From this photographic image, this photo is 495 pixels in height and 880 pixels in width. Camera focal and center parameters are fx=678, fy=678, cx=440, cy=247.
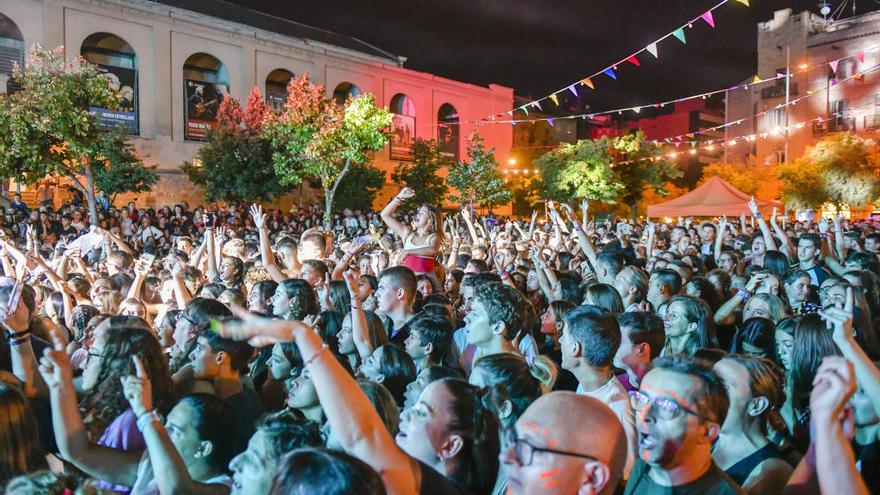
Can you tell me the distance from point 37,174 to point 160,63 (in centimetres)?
1275

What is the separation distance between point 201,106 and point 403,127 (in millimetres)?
11854

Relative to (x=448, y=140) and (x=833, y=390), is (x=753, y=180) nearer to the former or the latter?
(x=448, y=140)

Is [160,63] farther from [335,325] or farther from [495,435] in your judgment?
[495,435]

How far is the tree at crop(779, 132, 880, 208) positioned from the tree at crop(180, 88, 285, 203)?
26.0m

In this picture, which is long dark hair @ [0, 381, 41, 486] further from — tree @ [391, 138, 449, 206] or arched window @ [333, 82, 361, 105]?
arched window @ [333, 82, 361, 105]

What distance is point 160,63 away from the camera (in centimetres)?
2895

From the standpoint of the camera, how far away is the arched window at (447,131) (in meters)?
41.2

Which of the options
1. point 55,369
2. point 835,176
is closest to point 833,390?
point 55,369

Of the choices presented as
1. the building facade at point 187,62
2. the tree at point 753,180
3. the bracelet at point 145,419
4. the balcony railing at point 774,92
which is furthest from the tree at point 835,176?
the bracelet at point 145,419

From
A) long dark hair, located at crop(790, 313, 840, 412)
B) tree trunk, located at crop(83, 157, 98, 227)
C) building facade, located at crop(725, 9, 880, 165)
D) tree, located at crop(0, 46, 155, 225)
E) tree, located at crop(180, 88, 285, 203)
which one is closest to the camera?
long dark hair, located at crop(790, 313, 840, 412)

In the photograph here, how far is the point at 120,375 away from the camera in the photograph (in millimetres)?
3109

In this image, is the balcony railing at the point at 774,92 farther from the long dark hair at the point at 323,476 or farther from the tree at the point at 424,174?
the long dark hair at the point at 323,476

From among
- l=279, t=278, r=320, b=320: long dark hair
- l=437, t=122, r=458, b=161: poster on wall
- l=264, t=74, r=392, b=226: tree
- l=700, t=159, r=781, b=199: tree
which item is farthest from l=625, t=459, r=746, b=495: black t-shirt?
l=700, t=159, r=781, b=199: tree

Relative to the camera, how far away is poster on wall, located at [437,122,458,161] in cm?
4109
